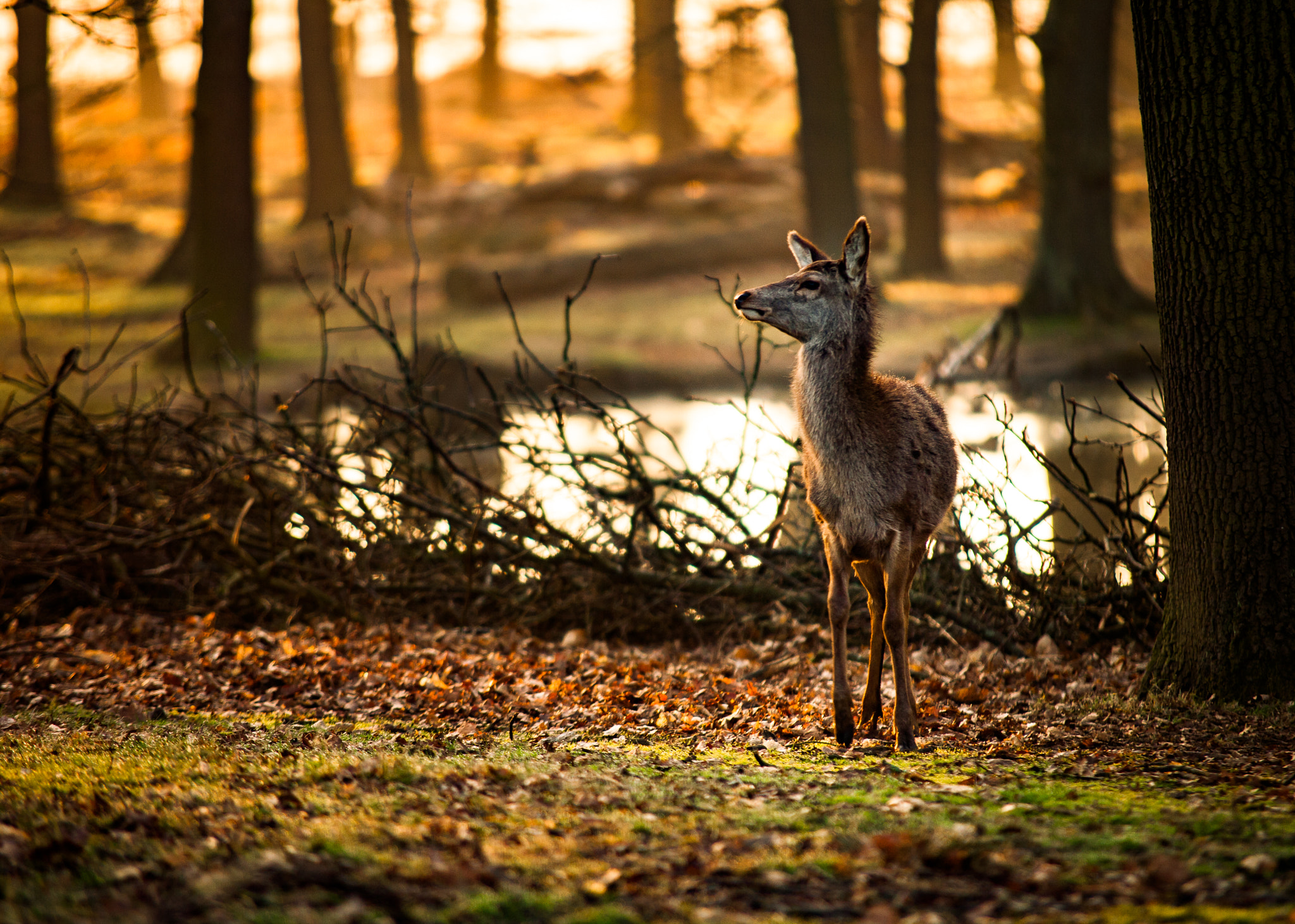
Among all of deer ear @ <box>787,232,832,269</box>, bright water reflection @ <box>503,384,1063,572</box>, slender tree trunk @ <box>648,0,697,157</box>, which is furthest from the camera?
slender tree trunk @ <box>648,0,697,157</box>

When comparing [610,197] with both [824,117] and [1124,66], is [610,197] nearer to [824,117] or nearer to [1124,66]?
[824,117]

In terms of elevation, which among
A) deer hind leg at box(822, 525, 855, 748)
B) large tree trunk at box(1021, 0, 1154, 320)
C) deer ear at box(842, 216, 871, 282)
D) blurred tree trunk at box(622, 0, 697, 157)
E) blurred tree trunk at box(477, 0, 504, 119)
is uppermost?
blurred tree trunk at box(477, 0, 504, 119)

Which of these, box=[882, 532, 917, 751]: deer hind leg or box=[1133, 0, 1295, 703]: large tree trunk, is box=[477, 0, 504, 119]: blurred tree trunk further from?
box=[882, 532, 917, 751]: deer hind leg

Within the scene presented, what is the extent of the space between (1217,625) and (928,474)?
1696 millimetres

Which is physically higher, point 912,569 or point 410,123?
point 410,123

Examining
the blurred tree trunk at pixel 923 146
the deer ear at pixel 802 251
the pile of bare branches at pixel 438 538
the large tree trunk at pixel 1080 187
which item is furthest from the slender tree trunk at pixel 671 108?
the deer ear at pixel 802 251

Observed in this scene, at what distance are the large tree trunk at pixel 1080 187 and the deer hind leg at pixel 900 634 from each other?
16.6m

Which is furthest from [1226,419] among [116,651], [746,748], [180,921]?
[116,651]

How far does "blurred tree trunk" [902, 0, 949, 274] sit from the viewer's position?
26.3 metres

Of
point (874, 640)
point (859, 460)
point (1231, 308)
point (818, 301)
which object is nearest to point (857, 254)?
point (818, 301)

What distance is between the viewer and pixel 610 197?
31.5 m

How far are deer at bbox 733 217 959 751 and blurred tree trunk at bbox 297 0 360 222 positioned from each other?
1048 inches

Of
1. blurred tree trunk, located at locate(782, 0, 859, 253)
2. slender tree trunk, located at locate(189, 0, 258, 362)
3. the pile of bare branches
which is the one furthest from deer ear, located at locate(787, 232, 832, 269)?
blurred tree trunk, located at locate(782, 0, 859, 253)

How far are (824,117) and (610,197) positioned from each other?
7769mm
